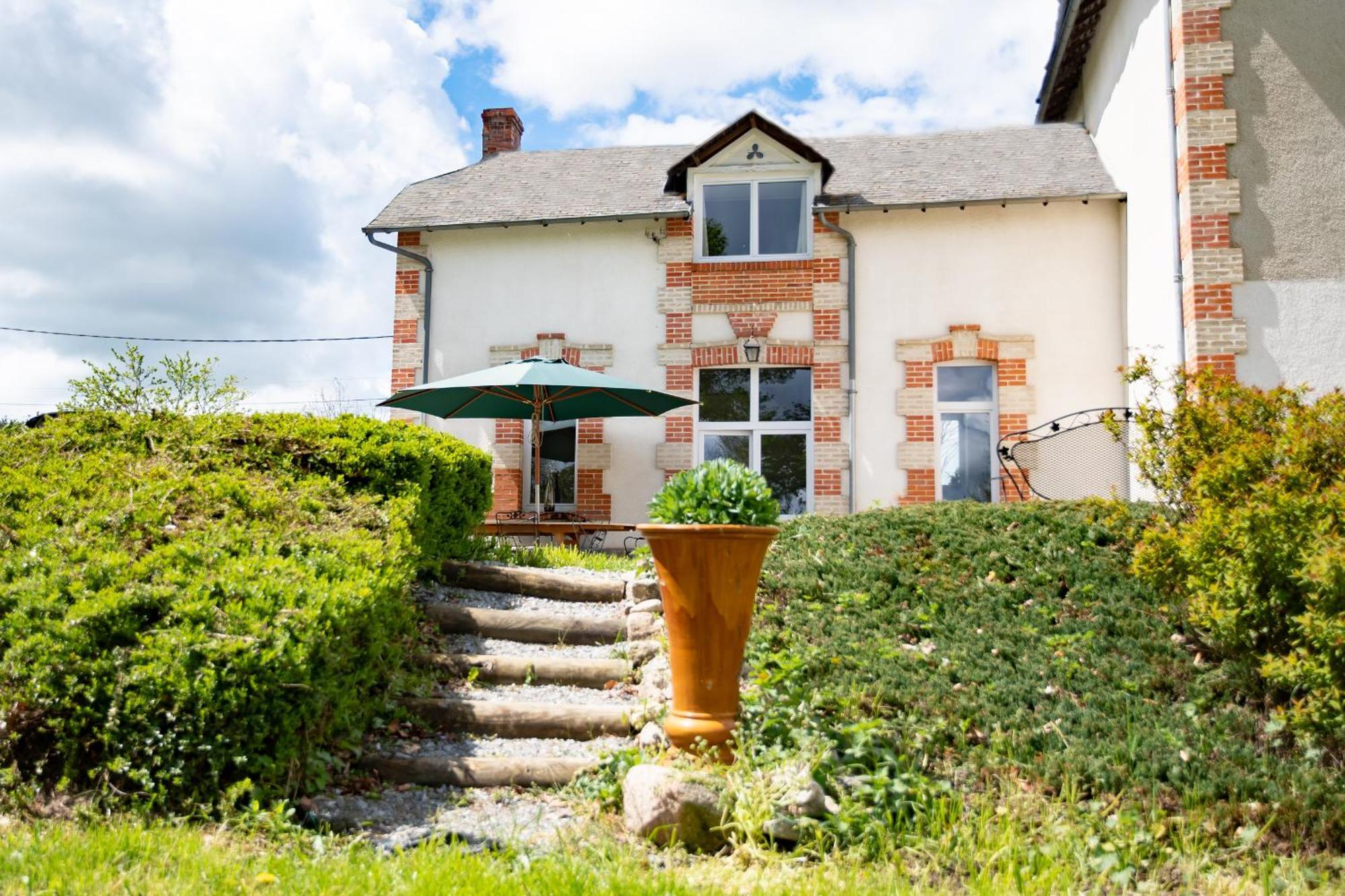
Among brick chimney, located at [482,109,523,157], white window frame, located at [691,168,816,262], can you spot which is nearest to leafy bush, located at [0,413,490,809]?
white window frame, located at [691,168,816,262]

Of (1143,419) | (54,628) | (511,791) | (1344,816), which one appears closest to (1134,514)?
(1143,419)

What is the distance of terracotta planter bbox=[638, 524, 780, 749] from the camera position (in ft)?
14.3

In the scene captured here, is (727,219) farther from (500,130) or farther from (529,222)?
(500,130)

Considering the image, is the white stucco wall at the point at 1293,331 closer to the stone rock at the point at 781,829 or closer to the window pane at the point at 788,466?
the window pane at the point at 788,466

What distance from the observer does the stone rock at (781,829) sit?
152 inches

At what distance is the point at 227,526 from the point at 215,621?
1268mm

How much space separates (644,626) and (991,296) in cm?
760

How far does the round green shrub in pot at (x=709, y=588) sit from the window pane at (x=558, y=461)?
823 centimetres

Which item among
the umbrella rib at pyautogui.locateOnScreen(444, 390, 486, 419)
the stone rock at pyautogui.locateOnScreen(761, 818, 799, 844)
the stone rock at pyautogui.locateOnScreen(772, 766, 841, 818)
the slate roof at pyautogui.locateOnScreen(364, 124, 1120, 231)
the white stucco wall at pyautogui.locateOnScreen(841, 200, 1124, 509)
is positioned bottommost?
the stone rock at pyautogui.locateOnScreen(761, 818, 799, 844)

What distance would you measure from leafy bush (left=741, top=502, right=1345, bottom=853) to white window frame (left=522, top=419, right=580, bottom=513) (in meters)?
6.13

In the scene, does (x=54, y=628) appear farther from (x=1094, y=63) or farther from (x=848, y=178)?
(x=1094, y=63)

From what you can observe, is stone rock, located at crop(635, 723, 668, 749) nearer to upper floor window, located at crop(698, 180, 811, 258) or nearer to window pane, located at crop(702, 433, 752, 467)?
window pane, located at crop(702, 433, 752, 467)

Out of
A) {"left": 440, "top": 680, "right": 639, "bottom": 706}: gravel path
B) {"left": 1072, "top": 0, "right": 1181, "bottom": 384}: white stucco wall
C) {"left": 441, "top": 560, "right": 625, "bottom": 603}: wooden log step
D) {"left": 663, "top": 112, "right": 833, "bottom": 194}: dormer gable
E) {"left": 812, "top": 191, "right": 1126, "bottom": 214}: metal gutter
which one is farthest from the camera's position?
{"left": 663, "top": 112, "right": 833, "bottom": 194}: dormer gable

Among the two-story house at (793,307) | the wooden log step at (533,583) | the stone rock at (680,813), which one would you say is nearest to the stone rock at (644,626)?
the wooden log step at (533,583)
